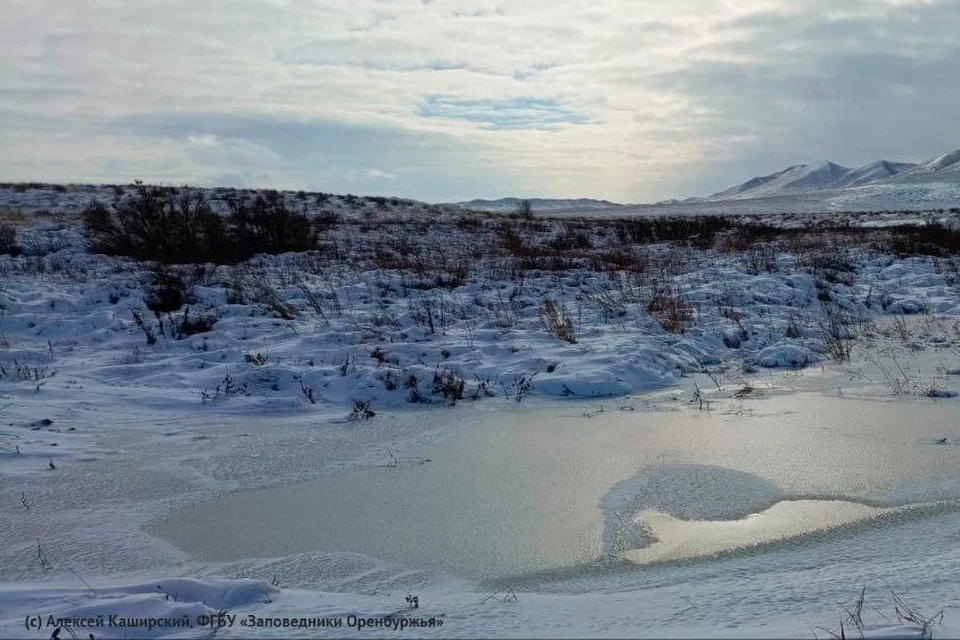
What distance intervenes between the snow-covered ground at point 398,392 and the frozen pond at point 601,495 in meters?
0.18

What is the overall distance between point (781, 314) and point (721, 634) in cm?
894

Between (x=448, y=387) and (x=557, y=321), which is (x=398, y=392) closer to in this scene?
(x=448, y=387)

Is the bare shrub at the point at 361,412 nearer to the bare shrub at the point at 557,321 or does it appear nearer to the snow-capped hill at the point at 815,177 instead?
the bare shrub at the point at 557,321

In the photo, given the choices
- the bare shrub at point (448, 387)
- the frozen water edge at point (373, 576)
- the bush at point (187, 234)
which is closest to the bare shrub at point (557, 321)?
the bare shrub at point (448, 387)

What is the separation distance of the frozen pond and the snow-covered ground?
0.58 feet

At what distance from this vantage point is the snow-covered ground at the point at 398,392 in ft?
9.66

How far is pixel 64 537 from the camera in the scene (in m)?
3.99

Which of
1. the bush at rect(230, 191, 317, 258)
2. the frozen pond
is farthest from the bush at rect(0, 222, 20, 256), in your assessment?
the frozen pond

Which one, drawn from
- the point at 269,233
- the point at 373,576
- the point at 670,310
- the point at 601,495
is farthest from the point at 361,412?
the point at 269,233

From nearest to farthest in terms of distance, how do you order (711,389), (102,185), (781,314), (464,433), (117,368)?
Result: (464,433), (711,389), (117,368), (781,314), (102,185)

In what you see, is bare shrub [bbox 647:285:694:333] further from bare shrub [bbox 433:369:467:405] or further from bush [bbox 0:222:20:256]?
bush [bbox 0:222:20:256]

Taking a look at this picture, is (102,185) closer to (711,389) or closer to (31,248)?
(31,248)

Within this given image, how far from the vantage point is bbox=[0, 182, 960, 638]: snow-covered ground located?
9.66ft

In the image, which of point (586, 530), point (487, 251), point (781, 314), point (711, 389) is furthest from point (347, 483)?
point (487, 251)
